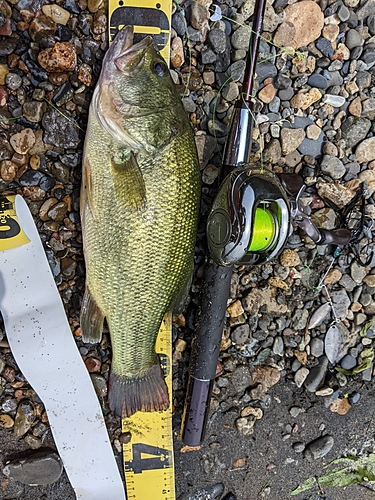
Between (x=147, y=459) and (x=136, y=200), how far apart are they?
132cm

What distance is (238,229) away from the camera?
1.76 metres

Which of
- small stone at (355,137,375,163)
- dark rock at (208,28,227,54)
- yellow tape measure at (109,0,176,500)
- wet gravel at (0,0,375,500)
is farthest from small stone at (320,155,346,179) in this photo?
yellow tape measure at (109,0,176,500)

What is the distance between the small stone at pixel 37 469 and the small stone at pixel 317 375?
4.43 feet

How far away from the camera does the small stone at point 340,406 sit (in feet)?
8.27

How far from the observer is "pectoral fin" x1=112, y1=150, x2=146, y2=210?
5.87ft

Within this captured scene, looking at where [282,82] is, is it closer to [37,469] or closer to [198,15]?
[198,15]

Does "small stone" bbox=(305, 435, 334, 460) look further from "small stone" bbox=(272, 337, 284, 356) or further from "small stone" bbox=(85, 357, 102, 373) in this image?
"small stone" bbox=(85, 357, 102, 373)

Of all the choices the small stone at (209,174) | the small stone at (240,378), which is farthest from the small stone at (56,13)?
the small stone at (240,378)

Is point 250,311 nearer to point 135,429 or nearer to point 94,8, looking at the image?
point 135,429

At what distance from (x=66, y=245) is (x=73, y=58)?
84 cm

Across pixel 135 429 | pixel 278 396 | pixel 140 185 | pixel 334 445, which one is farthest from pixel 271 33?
pixel 334 445

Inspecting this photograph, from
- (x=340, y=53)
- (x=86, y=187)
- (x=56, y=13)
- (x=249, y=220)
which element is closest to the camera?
(x=249, y=220)

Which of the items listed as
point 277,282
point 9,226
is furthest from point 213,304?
point 9,226

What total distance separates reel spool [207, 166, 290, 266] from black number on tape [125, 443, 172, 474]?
1.06 meters
